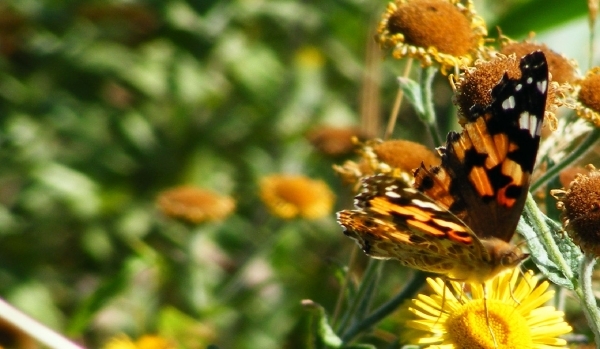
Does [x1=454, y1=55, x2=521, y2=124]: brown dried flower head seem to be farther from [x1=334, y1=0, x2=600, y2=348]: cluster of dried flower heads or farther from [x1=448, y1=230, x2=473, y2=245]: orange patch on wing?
[x1=448, y1=230, x2=473, y2=245]: orange patch on wing

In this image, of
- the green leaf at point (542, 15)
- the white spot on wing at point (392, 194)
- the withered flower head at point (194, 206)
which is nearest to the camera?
the white spot on wing at point (392, 194)

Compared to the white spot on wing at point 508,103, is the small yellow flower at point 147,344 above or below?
above

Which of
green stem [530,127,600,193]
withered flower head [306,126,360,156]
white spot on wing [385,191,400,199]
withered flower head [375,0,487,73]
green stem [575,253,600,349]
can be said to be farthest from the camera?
withered flower head [306,126,360,156]

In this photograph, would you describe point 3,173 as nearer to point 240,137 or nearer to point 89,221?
point 89,221

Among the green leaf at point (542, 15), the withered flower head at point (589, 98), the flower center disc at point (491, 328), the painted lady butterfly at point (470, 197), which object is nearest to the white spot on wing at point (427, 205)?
the painted lady butterfly at point (470, 197)

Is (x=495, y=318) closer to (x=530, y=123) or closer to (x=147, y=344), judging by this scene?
(x=530, y=123)

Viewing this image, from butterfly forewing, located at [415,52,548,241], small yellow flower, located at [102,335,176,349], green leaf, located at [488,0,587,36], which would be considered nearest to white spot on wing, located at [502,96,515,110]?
butterfly forewing, located at [415,52,548,241]

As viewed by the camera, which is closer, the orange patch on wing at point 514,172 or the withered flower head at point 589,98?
the orange patch on wing at point 514,172

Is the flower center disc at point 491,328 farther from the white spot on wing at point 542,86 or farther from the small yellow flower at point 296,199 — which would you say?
the small yellow flower at point 296,199

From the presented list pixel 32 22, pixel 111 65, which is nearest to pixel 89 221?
pixel 111 65
